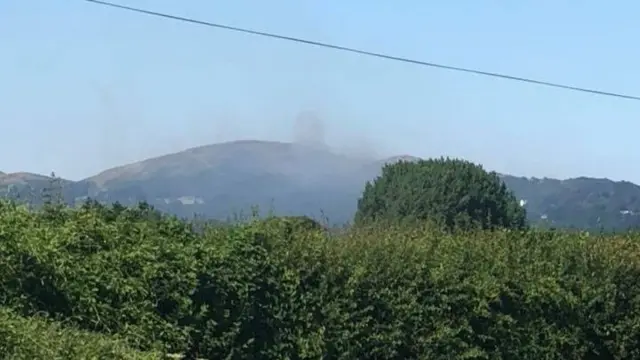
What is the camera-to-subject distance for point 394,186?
34781 millimetres

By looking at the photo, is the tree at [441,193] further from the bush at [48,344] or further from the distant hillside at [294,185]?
the bush at [48,344]

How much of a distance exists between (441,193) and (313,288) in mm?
21008

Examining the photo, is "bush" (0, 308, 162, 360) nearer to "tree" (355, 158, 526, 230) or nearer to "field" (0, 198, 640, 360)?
"field" (0, 198, 640, 360)

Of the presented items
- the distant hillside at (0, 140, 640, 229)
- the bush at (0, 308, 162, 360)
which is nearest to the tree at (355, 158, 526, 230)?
the distant hillside at (0, 140, 640, 229)

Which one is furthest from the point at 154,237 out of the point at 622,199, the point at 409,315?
the point at 622,199

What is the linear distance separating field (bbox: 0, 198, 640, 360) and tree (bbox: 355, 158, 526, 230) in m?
16.0

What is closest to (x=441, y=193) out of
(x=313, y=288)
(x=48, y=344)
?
(x=313, y=288)

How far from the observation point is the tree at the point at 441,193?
3167 centimetres

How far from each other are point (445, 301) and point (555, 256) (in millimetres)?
1901

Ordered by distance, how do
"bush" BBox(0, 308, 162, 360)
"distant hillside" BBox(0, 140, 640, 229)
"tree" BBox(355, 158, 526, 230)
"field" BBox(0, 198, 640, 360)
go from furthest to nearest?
"distant hillside" BBox(0, 140, 640, 229) → "tree" BBox(355, 158, 526, 230) → "field" BBox(0, 198, 640, 360) → "bush" BBox(0, 308, 162, 360)

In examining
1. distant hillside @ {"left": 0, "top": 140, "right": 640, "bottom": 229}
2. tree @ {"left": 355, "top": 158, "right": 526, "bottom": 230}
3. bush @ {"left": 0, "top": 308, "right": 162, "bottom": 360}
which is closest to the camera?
bush @ {"left": 0, "top": 308, "right": 162, "bottom": 360}

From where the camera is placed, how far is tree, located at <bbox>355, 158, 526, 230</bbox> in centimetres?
3167

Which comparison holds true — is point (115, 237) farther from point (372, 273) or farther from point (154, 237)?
point (372, 273)

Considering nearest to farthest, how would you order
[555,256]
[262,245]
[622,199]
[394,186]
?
[262,245]
[555,256]
[394,186]
[622,199]
